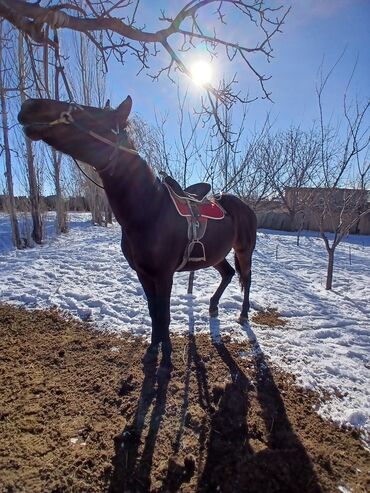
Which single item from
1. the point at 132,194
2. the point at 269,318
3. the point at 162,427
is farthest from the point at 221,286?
the point at 162,427

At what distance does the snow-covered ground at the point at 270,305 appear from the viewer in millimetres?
2828

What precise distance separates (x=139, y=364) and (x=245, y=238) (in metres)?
2.32

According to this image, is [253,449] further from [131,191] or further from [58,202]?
[58,202]

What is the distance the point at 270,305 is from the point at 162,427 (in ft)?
10.3

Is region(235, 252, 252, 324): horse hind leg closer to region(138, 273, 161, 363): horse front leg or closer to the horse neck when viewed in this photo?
region(138, 273, 161, 363): horse front leg

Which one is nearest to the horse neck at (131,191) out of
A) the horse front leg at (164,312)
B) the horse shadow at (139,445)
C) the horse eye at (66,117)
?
the horse eye at (66,117)

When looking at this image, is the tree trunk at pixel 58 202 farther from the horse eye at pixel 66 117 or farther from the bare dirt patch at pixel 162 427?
the horse eye at pixel 66 117

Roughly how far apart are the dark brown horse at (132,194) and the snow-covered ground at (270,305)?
1.04m

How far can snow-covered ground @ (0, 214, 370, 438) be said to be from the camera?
2.83m

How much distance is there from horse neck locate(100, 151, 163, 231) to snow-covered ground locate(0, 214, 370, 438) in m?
1.74

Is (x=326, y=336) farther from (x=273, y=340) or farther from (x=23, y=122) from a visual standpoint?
(x=23, y=122)

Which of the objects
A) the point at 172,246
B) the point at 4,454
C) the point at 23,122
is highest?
the point at 23,122

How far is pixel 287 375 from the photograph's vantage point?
2.80m

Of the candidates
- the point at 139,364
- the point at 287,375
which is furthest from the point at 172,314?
the point at 287,375
